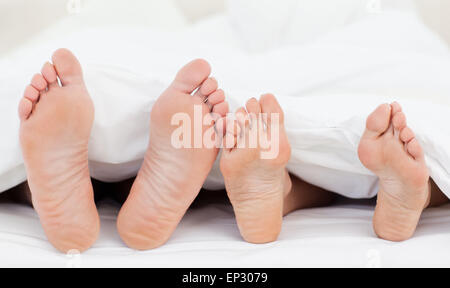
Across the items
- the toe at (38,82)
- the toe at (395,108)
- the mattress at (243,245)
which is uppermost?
the toe at (38,82)

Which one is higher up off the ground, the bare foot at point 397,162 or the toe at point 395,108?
the toe at point 395,108

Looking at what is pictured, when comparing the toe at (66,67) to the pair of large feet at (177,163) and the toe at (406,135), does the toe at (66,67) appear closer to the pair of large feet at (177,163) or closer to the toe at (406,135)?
the pair of large feet at (177,163)

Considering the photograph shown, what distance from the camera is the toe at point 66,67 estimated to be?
61 cm

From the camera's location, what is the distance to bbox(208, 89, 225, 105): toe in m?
0.63

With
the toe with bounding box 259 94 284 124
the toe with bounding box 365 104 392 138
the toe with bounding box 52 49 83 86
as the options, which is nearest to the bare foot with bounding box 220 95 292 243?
the toe with bounding box 259 94 284 124

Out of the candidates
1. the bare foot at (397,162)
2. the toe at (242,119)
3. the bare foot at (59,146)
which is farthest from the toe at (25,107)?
the bare foot at (397,162)

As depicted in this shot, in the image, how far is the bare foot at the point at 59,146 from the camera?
595 mm

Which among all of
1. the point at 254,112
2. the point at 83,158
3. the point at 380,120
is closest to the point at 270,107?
the point at 254,112

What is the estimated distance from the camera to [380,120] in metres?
0.60

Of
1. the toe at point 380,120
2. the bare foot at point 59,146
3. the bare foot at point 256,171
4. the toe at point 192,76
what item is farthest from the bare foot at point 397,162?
the bare foot at point 59,146

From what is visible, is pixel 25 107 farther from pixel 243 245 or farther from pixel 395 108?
pixel 395 108

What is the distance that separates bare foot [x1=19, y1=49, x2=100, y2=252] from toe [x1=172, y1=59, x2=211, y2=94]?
0.12 meters
